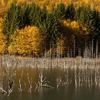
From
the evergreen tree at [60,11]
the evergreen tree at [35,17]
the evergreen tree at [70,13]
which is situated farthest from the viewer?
the evergreen tree at [70,13]

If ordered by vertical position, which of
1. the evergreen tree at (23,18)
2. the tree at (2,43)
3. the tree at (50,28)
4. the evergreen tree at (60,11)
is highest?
the evergreen tree at (60,11)

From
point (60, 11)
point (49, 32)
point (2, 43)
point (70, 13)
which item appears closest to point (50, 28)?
point (49, 32)

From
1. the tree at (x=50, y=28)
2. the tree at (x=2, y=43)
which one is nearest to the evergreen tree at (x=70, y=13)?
the tree at (x=50, y=28)

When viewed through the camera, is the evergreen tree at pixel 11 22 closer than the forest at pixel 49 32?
No

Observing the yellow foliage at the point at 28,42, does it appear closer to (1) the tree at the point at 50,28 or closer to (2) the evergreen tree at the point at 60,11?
(1) the tree at the point at 50,28

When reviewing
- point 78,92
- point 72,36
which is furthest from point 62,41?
point 78,92

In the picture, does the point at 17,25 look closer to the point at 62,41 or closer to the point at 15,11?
the point at 15,11

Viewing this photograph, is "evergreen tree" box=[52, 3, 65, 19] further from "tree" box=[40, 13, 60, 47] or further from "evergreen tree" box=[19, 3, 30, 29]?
"evergreen tree" box=[19, 3, 30, 29]

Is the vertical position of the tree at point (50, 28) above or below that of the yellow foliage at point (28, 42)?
above

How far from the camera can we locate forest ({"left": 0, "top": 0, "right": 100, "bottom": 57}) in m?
61.8

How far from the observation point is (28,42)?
6184 centimetres

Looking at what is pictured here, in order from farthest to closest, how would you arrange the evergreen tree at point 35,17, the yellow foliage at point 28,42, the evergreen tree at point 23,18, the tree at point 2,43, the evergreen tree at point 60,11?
1. the evergreen tree at point 60,11
2. the evergreen tree at point 35,17
3. the evergreen tree at point 23,18
4. the tree at point 2,43
5. the yellow foliage at point 28,42

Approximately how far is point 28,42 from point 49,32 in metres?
6.13

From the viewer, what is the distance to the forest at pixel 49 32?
203ft
